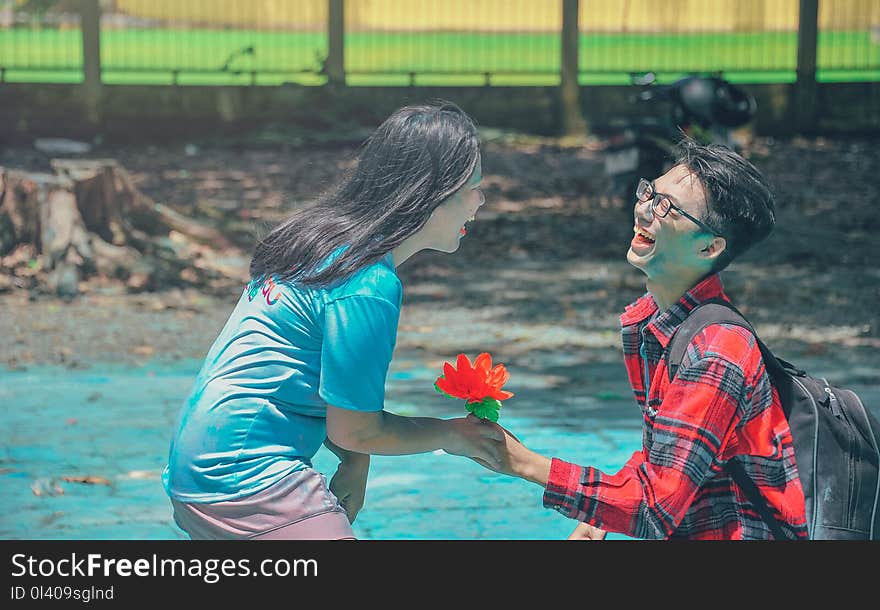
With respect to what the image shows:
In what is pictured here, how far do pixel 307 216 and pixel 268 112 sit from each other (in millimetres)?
17147

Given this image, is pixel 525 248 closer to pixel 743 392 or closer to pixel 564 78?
pixel 564 78

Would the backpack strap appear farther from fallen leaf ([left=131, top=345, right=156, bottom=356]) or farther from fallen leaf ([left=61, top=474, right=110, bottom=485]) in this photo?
fallen leaf ([left=131, top=345, right=156, bottom=356])

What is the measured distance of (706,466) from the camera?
3104mm

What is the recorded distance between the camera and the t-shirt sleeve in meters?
3.11

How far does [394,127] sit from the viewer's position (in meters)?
3.30

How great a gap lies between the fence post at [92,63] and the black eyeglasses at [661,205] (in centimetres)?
1725

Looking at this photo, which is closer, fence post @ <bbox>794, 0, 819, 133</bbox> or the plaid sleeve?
the plaid sleeve

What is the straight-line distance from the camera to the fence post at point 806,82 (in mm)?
19859

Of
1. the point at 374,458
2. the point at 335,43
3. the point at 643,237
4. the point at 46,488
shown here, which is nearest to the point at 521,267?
the point at 374,458

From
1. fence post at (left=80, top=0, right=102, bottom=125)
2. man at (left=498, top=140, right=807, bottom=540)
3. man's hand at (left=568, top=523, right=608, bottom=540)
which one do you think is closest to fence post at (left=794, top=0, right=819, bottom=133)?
fence post at (left=80, top=0, right=102, bottom=125)

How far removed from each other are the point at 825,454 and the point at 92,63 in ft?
59.0

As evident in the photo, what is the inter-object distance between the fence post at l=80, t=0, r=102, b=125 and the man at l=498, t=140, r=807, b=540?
56.8ft

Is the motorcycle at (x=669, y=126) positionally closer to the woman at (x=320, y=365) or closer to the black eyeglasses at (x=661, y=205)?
the black eyeglasses at (x=661, y=205)
